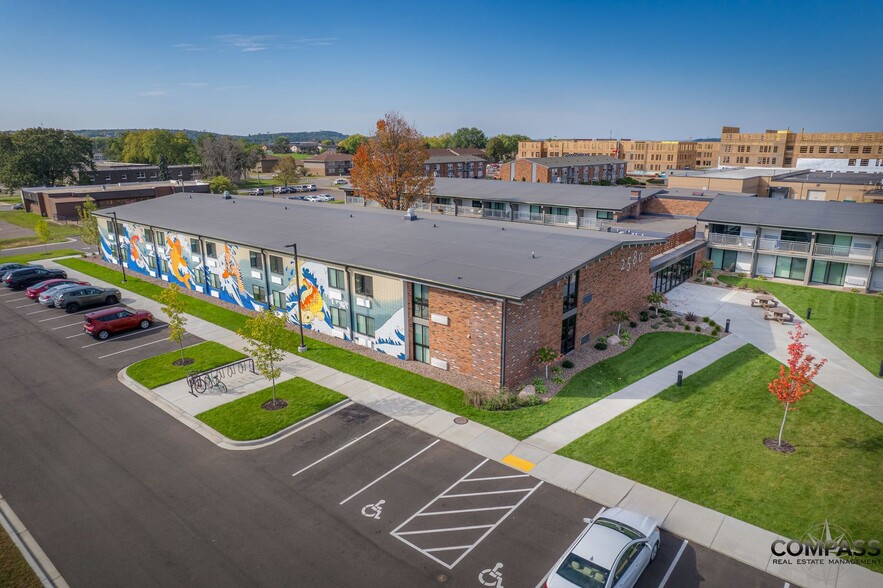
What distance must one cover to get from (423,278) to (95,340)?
67.6 ft

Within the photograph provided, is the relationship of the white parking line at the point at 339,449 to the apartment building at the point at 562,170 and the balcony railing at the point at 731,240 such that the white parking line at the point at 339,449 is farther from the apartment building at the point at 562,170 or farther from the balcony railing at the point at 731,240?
the apartment building at the point at 562,170

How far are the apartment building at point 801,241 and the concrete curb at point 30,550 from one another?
49634 mm

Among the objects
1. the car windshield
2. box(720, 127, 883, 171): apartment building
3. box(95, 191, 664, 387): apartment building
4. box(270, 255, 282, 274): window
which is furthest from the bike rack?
box(720, 127, 883, 171): apartment building

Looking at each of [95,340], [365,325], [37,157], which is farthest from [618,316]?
[37,157]

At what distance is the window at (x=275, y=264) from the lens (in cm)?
3288

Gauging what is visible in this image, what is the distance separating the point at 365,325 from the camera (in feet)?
95.6

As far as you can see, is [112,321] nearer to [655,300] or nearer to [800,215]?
[655,300]

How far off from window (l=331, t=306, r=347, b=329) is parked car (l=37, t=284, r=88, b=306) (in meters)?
20.4

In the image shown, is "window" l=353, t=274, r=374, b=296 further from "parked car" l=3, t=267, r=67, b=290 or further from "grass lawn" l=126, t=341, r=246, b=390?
"parked car" l=3, t=267, r=67, b=290

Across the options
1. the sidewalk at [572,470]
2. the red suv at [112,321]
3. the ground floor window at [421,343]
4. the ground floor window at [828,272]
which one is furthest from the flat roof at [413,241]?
the ground floor window at [828,272]

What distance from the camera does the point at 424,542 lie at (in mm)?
15305

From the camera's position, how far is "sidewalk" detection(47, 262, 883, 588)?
47.7ft

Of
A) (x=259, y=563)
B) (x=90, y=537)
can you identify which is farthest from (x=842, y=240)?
(x=90, y=537)

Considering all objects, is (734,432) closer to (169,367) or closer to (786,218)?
(169,367)
